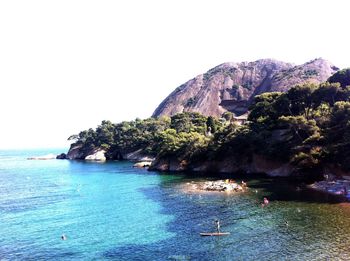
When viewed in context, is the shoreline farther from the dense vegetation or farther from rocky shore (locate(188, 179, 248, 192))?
rocky shore (locate(188, 179, 248, 192))

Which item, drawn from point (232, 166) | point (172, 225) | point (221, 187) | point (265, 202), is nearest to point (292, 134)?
point (232, 166)

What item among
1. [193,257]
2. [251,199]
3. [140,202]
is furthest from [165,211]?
[193,257]

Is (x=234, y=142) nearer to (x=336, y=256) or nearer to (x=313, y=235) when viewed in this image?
(x=313, y=235)

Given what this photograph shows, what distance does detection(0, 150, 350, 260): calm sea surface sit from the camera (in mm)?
40031

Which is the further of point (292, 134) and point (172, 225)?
point (292, 134)

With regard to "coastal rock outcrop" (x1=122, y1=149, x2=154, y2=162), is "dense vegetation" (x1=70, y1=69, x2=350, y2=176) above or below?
above

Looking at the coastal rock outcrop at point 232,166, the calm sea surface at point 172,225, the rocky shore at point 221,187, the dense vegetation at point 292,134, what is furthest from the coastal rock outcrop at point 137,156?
A: the rocky shore at point 221,187

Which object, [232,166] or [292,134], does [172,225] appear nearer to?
[292,134]

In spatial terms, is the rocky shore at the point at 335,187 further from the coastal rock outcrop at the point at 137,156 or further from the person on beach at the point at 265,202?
the coastal rock outcrop at the point at 137,156

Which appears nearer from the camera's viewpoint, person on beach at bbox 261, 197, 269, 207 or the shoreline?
→ person on beach at bbox 261, 197, 269, 207

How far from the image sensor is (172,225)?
5172 cm

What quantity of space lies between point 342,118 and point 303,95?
23763 millimetres

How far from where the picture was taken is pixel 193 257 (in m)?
38.0

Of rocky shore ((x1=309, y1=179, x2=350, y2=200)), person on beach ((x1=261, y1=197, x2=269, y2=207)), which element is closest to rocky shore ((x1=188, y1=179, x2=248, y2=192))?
person on beach ((x1=261, y1=197, x2=269, y2=207))
